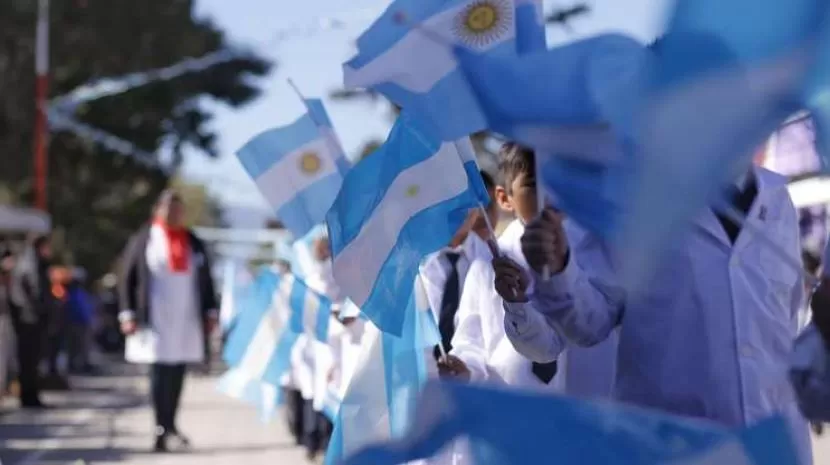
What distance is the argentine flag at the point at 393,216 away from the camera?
516 cm

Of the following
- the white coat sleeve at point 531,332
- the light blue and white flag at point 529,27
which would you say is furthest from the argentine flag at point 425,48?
the white coat sleeve at point 531,332

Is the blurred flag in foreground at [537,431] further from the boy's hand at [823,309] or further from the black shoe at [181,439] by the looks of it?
the black shoe at [181,439]

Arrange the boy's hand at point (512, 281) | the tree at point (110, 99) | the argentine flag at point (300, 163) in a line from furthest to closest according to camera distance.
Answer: the tree at point (110, 99) < the argentine flag at point (300, 163) < the boy's hand at point (512, 281)

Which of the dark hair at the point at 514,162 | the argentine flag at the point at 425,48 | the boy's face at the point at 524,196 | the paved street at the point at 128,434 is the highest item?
the argentine flag at the point at 425,48

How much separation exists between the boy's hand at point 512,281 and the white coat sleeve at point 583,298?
2.6 inches

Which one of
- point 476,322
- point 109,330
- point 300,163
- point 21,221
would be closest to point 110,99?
point 109,330

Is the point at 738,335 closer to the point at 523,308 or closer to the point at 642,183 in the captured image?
the point at 523,308

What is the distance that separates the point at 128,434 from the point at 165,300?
7.75 ft

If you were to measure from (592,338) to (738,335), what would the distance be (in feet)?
1.17

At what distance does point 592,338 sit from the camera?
400 centimetres

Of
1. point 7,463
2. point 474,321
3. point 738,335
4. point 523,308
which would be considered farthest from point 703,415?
point 7,463

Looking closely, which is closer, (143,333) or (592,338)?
(592,338)

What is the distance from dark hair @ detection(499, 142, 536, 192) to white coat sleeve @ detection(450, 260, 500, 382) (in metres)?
0.36

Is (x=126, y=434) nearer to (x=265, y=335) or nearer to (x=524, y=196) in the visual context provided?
(x=265, y=335)
